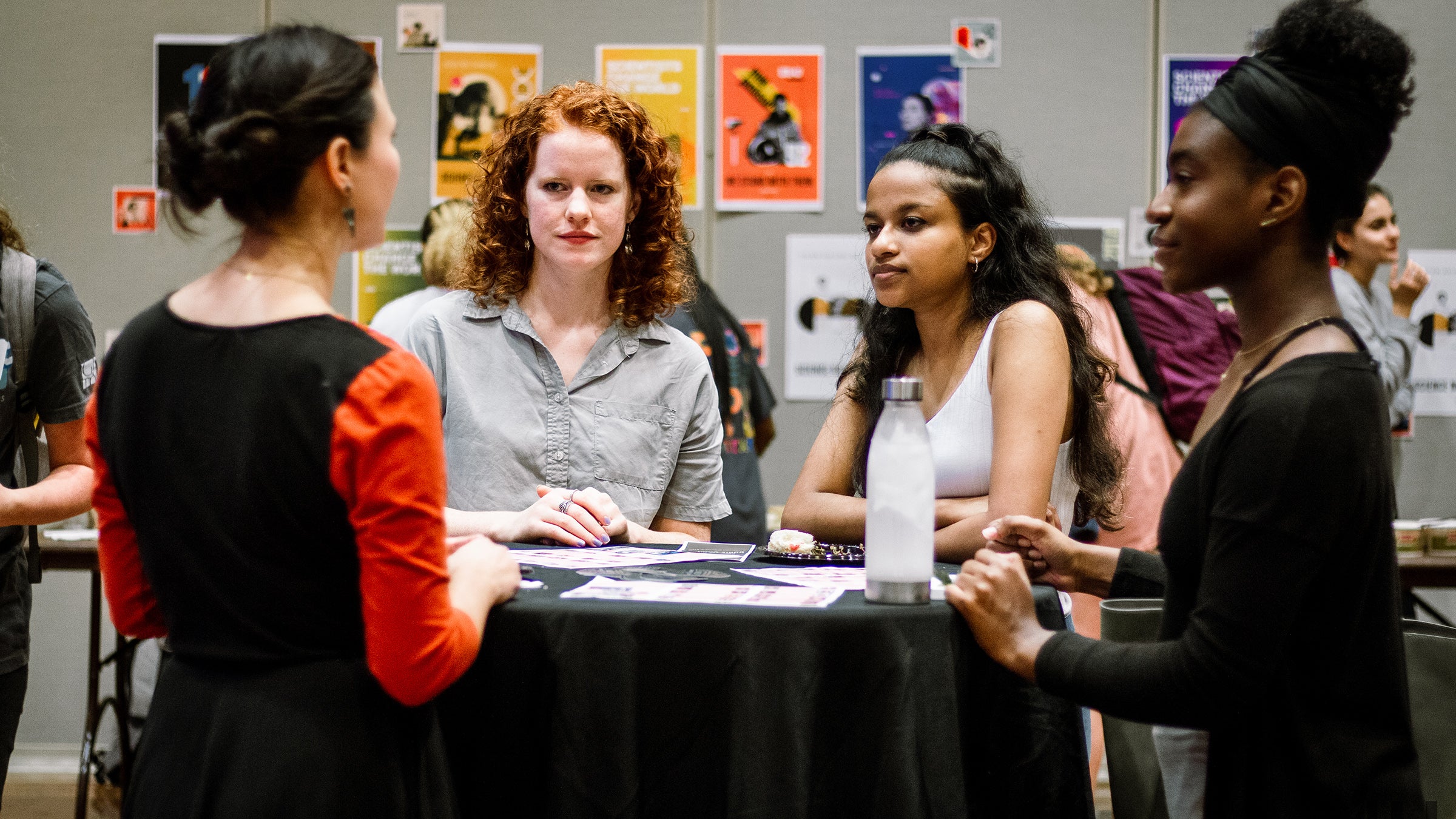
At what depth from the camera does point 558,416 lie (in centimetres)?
192

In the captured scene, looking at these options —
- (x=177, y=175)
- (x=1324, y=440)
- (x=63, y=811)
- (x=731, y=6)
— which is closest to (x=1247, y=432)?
(x=1324, y=440)

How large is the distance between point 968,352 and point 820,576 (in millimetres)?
627

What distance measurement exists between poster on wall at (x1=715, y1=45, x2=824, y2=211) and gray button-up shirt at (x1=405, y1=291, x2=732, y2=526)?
5.54 ft

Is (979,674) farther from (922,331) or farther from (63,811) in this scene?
(63,811)

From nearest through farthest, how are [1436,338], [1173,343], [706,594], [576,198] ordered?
1. [706,594]
2. [576,198]
3. [1173,343]
4. [1436,338]

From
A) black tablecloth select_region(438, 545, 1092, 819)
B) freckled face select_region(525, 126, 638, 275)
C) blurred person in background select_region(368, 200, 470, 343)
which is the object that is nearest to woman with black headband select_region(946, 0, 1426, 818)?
black tablecloth select_region(438, 545, 1092, 819)

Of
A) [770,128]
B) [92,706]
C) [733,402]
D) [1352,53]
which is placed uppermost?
[770,128]

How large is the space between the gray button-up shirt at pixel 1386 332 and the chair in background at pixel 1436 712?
235cm

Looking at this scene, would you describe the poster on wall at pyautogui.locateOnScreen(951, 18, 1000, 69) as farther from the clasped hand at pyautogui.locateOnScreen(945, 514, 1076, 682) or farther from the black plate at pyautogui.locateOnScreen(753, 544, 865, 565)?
the clasped hand at pyautogui.locateOnScreen(945, 514, 1076, 682)

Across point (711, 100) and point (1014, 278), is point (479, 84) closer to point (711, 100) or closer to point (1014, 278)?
point (711, 100)

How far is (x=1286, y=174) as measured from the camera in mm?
1136

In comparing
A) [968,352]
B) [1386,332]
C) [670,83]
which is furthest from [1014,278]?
[1386,332]

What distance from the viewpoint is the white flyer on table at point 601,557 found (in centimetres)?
145

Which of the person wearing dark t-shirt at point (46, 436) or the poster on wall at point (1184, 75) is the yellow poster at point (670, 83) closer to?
the poster on wall at point (1184, 75)
